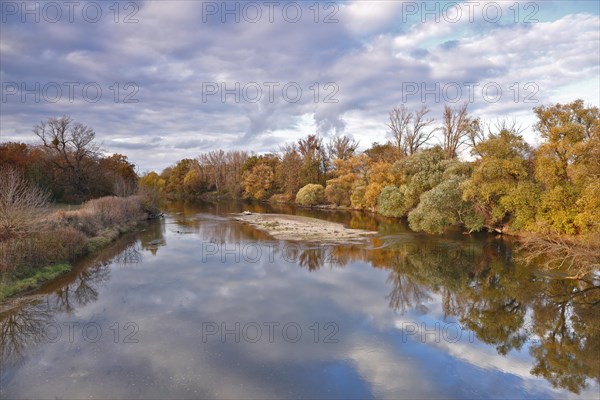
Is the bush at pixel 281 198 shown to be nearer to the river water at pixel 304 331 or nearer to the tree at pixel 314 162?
the tree at pixel 314 162

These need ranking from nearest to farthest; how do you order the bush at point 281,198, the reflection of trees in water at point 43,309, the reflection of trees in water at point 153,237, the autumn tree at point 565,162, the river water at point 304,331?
the river water at point 304,331, the reflection of trees in water at point 43,309, the autumn tree at point 565,162, the reflection of trees in water at point 153,237, the bush at point 281,198

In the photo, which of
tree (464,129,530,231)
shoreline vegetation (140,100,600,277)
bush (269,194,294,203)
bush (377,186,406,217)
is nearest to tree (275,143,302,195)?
bush (269,194,294,203)

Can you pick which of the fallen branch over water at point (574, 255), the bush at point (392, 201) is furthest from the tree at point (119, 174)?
the fallen branch over water at point (574, 255)

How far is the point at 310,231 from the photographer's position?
31406mm

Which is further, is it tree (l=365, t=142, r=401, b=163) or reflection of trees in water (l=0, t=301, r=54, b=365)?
tree (l=365, t=142, r=401, b=163)

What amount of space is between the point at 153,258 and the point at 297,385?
15.6 metres

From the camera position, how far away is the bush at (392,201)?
122ft

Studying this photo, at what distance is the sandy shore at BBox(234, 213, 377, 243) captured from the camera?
28219 mm

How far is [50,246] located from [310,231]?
17.9 metres

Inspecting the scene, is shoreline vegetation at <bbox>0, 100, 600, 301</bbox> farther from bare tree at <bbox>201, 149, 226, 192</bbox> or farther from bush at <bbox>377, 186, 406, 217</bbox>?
bare tree at <bbox>201, 149, 226, 192</bbox>

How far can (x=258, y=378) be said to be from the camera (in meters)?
9.14

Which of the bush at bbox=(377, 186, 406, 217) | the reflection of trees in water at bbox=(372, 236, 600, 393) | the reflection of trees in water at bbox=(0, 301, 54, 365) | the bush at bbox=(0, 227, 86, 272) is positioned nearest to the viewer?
the reflection of trees in water at bbox=(372, 236, 600, 393)

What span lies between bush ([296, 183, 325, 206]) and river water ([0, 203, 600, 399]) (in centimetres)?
3559

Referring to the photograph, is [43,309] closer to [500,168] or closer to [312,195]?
[500,168]
